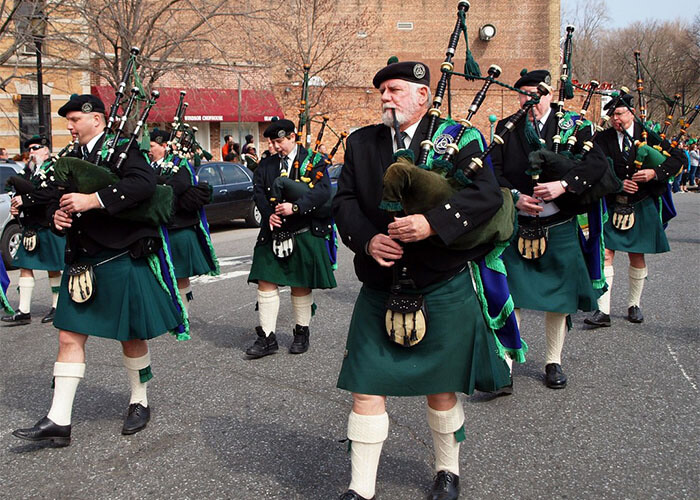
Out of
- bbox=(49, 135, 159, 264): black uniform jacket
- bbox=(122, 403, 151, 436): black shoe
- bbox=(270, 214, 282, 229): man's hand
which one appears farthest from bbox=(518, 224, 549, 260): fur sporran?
bbox=(122, 403, 151, 436): black shoe

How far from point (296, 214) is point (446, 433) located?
9.68 ft

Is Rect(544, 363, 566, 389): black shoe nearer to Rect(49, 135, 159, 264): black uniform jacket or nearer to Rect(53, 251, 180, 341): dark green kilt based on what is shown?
Rect(53, 251, 180, 341): dark green kilt

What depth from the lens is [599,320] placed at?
666 cm

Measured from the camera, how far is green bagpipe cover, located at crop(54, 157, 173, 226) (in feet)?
12.9

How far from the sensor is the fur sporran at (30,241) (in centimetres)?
744

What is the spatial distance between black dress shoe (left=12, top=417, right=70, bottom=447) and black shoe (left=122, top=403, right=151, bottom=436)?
0.34 m

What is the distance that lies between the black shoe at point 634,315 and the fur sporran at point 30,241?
5724mm

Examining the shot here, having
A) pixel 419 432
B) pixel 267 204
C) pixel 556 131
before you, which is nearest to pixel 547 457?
pixel 419 432

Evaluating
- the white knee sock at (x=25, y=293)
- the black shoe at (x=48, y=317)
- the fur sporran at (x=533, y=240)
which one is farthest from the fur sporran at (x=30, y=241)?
the fur sporran at (x=533, y=240)

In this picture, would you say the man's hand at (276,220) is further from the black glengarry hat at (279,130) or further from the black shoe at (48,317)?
the black shoe at (48,317)

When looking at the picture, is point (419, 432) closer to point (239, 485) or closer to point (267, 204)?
point (239, 485)

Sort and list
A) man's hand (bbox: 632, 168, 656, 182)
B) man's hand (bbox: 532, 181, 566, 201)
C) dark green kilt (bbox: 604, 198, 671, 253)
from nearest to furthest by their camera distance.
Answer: man's hand (bbox: 532, 181, 566, 201), man's hand (bbox: 632, 168, 656, 182), dark green kilt (bbox: 604, 198, 671, 253)

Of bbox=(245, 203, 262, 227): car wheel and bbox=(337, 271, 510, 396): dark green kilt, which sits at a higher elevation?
bbox=(337, 271, 510, 396): dark green kilt

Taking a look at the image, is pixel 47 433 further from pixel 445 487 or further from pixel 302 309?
pixel 302 309
